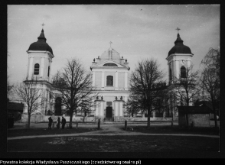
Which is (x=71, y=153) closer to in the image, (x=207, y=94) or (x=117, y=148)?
(x=117, y=148)

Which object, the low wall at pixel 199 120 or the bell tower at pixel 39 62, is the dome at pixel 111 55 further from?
the low wall at pixel 199 120

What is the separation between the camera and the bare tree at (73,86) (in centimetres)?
1978

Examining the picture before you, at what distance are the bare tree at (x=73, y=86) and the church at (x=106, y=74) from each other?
340 inches

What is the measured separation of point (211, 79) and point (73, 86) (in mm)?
12368

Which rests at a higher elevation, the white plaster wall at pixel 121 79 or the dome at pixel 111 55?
the dome at pixel 111 55

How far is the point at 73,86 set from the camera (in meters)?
20.1

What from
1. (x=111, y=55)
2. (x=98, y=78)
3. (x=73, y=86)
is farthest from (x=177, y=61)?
(x=73, y=86)

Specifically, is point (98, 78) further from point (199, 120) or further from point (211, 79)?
point (211, 79)

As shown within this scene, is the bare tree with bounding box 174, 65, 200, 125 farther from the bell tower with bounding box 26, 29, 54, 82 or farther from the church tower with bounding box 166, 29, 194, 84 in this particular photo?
the bell tower with bounding box 26, 29, 54, 82

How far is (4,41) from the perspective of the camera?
8.48m

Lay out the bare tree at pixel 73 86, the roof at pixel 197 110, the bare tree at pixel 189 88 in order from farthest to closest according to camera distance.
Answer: the bare tree at pixel 73 86 < the bare tree at pixel 189 88 < the roof at pixel 197 110

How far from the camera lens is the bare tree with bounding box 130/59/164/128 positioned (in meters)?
20.1

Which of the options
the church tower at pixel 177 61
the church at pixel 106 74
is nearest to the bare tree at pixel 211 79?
the church tower at pixel 177 61

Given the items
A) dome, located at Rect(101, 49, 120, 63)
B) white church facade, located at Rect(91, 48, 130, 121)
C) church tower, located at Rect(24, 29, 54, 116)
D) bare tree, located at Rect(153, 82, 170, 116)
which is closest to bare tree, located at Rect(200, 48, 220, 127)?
bare tree, located at Rect(153, 82, 170, 116)
